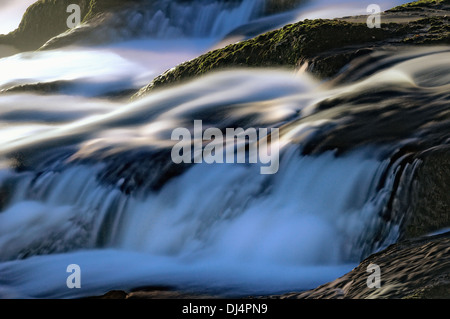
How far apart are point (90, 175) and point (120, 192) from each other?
566mm

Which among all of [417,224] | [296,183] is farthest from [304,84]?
[417,224]

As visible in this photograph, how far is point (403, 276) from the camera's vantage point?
4742 mm

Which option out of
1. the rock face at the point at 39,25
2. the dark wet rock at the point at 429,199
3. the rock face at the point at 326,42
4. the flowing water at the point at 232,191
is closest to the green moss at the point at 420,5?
the rock face at the point at 326,42

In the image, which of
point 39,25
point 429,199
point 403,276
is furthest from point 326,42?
point 39,25

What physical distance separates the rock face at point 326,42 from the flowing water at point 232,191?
1.14 ft

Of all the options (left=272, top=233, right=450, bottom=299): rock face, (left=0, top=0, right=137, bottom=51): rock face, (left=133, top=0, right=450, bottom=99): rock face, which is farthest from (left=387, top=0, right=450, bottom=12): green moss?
(left=0, top=0, right=137, bottom=51): rock face

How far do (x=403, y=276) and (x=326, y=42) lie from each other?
532 centimetres

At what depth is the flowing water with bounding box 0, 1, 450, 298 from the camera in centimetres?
597

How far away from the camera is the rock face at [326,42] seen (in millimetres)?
9289

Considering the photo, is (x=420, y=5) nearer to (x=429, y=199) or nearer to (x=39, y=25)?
(x=429, y=199)

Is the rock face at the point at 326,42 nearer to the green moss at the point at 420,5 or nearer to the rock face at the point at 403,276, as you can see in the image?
the green moss at the point at 420,5

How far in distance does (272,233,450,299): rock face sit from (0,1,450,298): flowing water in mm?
393

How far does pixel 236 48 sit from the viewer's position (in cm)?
1067

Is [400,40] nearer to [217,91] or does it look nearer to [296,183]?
[217,91]
